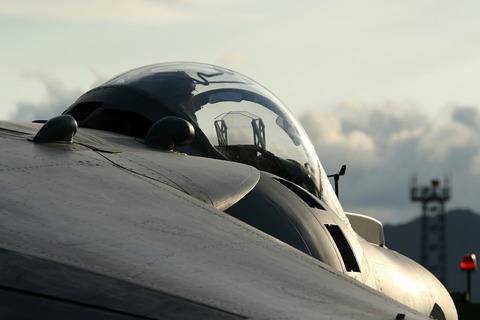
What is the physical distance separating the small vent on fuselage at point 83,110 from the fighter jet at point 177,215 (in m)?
0.02

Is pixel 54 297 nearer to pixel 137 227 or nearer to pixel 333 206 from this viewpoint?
pixel 137 227

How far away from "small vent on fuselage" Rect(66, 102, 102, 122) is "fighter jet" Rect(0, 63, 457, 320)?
18 mm

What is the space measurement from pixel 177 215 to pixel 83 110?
5851 mm

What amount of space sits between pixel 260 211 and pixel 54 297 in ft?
15.7

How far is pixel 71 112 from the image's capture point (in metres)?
13.8

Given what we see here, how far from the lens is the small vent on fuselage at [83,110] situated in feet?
44.0

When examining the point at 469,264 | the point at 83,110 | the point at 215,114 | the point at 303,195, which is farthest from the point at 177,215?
the point at 469,264

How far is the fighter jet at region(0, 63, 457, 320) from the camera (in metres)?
6.20

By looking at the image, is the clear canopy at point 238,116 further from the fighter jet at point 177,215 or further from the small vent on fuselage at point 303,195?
the small vent on fuselage at point 303,195

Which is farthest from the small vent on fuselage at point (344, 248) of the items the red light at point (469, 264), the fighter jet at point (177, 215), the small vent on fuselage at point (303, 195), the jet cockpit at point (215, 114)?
the red light at point (469, 264)

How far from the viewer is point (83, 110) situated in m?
13.6

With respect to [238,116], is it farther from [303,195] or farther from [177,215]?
[177,215]

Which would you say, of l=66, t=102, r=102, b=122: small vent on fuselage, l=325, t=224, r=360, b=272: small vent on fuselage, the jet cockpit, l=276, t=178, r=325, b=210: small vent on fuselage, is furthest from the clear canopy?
l=325, t=224, r=360, b=272: small vent on fuselage

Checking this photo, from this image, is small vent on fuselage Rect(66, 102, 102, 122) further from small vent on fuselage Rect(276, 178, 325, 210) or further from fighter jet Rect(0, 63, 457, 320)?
small vent on fuselage Rect(276, 178, 325, 210)
